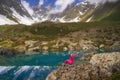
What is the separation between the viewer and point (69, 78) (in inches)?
2392

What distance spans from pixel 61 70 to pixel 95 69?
25.0 feet

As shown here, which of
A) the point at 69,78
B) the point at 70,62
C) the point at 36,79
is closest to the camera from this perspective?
the point at 69,78

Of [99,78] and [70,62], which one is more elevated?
[70,62]

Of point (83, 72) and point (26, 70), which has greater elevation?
point (26, 70)

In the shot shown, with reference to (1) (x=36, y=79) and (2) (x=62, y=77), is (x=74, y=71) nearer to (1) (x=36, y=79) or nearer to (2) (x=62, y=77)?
(2) (x=62, y=77)

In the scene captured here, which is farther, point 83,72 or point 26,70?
point 26,70

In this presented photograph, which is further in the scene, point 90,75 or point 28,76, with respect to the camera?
point 28,76

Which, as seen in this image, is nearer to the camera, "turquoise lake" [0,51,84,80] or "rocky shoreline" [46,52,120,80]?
"rocky shoreline" [46,52,120,80]

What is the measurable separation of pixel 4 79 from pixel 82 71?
29507 millimetres

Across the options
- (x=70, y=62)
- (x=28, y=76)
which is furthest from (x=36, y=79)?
(x=70, y=62)

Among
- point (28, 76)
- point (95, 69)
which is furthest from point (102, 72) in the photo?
point (28, 76)

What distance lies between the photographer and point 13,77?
86.1 m

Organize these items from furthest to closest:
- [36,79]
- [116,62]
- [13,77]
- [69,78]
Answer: [13,77] → [36,79] → [116,62] → [69,78]

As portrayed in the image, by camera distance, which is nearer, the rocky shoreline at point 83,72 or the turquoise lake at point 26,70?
the rocky shoreline at point 83,72
